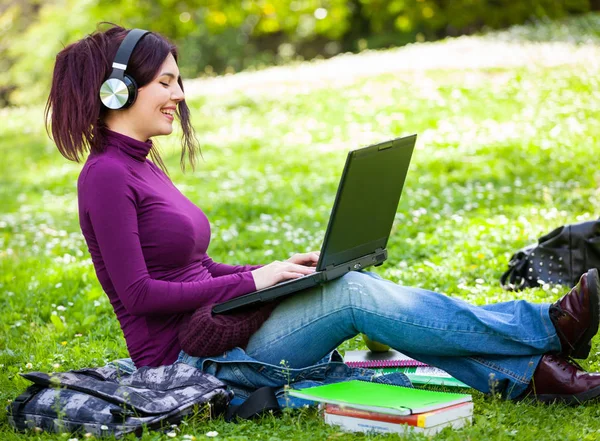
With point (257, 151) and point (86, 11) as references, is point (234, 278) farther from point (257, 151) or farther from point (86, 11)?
point (86, 11)

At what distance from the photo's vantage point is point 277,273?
3551 mm

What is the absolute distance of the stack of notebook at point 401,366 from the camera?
402cm

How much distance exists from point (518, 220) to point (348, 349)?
2976 mm

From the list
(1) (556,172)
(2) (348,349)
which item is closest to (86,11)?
(1) (556,172)

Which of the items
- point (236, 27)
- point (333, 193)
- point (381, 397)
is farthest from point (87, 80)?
point (236, 27)

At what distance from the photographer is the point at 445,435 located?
129 inches

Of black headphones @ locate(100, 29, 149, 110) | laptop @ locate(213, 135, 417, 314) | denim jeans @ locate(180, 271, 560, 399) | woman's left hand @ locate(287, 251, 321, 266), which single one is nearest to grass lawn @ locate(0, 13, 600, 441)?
denim jeans @ locate(180, 271, 560, 399)

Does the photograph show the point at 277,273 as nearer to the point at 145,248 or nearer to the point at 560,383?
the point at 145,248

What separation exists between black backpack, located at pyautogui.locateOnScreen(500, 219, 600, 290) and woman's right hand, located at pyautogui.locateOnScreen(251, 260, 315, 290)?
7.62 feet

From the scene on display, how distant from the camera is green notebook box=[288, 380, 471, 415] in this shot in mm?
3266

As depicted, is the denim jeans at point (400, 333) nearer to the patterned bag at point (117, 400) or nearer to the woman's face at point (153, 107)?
the patterned bag at point (117, 400)

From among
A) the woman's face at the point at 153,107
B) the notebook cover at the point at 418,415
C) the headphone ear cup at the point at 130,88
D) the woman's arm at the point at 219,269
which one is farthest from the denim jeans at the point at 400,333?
the headphone ear cup at the point at 130,88

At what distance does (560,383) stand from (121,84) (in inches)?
84.9

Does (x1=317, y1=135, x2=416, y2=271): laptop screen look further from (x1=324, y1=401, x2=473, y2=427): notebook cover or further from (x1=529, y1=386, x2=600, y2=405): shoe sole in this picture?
(x1=529, y1=386, x2=600, y2=405): shoe sole
